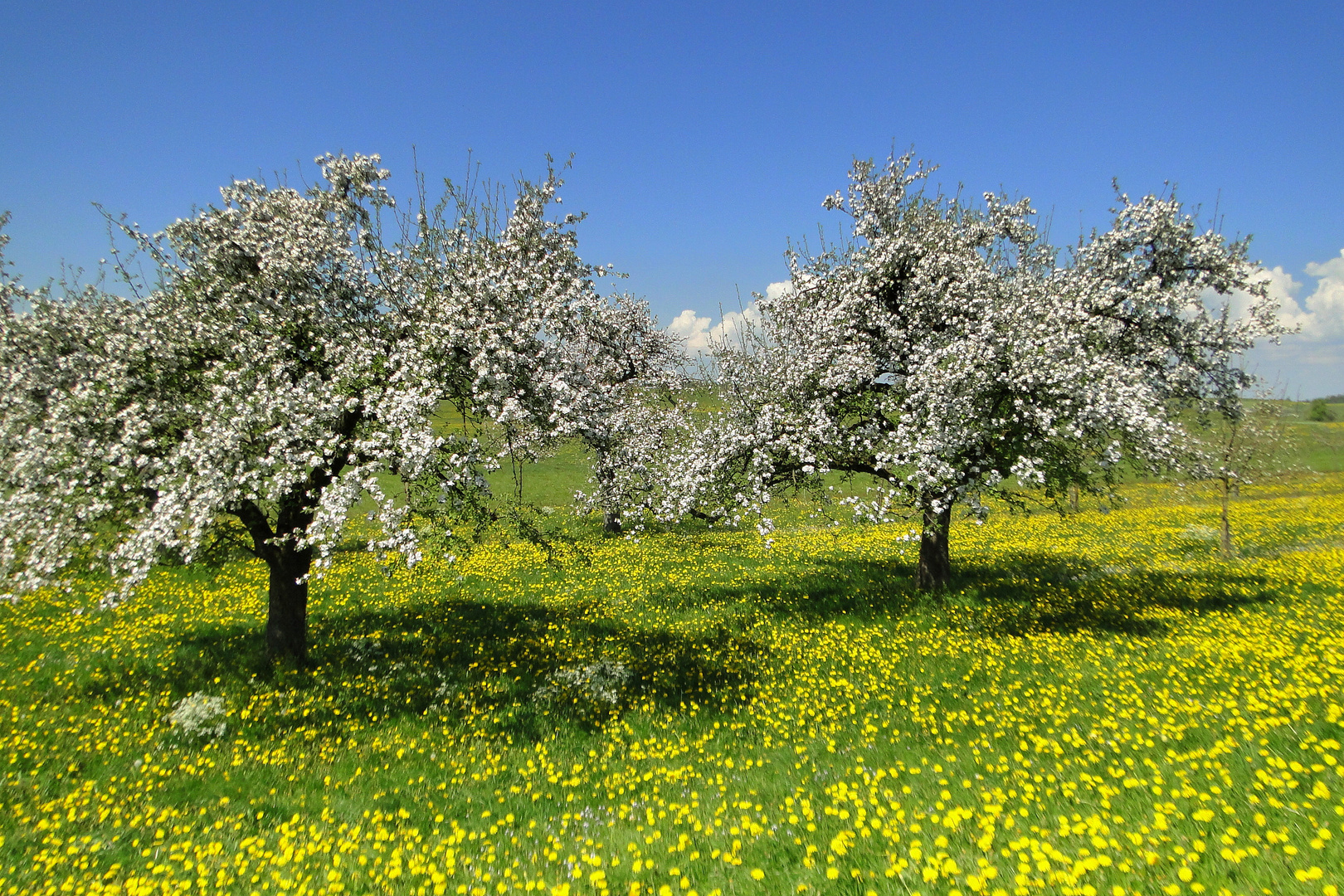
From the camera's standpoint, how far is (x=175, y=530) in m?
9.17

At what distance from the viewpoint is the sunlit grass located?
6.04 meters

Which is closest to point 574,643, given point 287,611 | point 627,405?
point 287,611

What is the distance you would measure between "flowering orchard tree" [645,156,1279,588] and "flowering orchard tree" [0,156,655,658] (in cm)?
537

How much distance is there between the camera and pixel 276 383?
391 inches

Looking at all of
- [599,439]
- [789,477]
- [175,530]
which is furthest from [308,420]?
[789,477]

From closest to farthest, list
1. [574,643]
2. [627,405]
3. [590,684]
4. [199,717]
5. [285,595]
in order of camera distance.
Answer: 1. [199,717]
2. [590,684]
3. [285,595]
4. [574,643]
5. [627,405]

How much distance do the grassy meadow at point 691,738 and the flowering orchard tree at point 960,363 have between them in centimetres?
339

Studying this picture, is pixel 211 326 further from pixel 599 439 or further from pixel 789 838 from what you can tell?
pixel 789 838

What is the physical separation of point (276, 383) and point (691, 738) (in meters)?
9.02

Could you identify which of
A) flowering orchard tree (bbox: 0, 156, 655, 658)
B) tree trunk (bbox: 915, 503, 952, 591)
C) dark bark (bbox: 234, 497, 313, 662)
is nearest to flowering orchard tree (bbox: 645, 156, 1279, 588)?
tree trunk (bbox: 915, 503, 952, 591)

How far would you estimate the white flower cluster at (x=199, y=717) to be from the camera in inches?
393

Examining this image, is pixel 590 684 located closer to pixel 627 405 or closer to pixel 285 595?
pixel 285 595

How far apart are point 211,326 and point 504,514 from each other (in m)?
6.01

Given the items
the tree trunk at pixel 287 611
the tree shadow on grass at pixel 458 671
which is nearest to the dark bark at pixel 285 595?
the tree trunk at pixel 287 611
